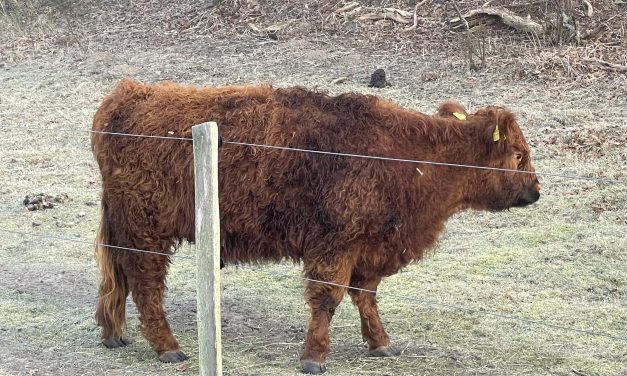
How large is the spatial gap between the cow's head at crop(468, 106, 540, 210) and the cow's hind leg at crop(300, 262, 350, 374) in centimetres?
116

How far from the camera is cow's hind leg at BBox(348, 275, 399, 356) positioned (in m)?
6.00

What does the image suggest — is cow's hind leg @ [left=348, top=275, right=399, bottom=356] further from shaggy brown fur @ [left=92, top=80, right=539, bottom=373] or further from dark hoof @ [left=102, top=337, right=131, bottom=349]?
dark hoof @ [left=102, top=337, right=131, bottom=349]

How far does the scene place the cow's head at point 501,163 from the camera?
233 inches

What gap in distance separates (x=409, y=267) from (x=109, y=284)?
293cm

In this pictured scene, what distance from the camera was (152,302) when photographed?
6.04 meters

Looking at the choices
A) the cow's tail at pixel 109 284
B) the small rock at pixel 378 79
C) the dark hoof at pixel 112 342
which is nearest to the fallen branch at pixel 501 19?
the small rock at pixel 378 79

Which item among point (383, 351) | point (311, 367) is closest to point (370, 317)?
point (383, 351)

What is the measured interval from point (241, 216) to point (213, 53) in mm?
11649

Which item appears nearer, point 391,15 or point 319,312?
point 319,312

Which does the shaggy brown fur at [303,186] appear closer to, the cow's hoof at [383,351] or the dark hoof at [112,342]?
the cow's hoof at [383,351]

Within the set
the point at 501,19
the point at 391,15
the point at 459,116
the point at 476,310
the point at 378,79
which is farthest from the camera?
the point at 391,15

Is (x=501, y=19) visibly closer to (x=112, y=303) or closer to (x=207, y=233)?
(x=112, y=303)

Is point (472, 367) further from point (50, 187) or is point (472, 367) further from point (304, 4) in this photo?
point (304, 4)

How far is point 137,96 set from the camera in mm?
6230
